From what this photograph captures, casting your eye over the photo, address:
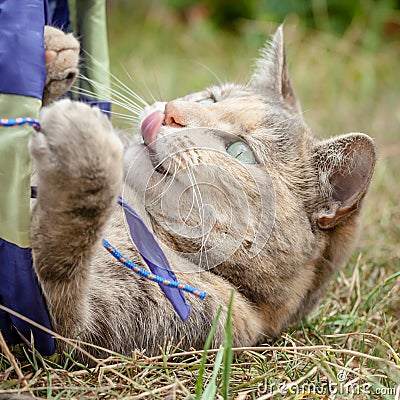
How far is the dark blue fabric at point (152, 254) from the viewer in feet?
5.01

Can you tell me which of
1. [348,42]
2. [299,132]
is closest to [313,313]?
[299,132]

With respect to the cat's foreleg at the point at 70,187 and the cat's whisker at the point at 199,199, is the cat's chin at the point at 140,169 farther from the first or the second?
the cat's foreleg at the point at 70,187

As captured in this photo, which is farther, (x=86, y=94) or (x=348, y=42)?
(x=348, y=42)

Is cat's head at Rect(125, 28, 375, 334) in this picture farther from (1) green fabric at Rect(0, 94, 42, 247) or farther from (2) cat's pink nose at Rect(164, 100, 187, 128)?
(1) green fabric at Rect(0, 94, 42, 247)

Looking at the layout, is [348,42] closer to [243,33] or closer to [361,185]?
[243,33]

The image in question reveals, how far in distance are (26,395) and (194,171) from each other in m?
0.66

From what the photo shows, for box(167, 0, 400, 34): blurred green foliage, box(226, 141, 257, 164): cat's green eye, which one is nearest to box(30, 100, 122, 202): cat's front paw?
box(226, 141, 257, 164): cat's green eye

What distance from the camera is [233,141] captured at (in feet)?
5.77

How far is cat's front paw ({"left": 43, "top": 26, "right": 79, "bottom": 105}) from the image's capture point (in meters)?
1.65

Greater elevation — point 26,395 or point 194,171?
point 194,171

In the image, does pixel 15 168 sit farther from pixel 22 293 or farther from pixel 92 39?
pixel 92 39

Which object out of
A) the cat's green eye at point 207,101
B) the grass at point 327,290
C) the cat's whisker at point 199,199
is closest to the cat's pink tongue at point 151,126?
the cat's whisker at point 199,199

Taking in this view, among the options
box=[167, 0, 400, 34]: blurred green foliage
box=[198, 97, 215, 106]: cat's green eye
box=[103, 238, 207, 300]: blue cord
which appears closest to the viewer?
box=[103, 238, 207, 300]: blue cord

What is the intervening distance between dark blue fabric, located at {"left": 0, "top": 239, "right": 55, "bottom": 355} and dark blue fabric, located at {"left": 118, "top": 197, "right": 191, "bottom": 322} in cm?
26
